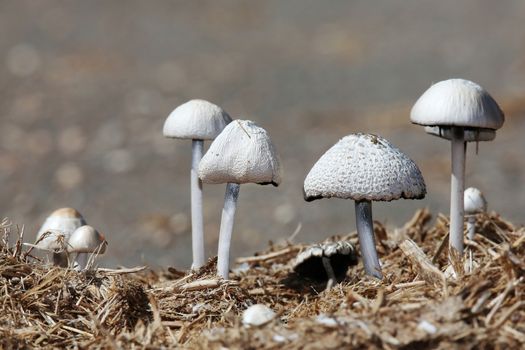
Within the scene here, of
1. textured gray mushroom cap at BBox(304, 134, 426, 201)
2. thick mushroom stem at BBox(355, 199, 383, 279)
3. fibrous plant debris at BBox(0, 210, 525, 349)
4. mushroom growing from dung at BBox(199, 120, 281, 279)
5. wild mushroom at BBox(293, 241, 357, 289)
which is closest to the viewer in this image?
fibrous plant debris at BBox(0, 210, 525, 349)

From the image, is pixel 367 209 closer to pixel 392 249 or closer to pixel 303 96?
pixel 392 249

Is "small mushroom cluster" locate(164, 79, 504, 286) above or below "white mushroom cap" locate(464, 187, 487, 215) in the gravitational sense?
above

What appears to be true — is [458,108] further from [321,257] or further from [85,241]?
[85,241]

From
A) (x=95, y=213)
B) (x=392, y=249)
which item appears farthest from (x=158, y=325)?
(x=95, y=213)

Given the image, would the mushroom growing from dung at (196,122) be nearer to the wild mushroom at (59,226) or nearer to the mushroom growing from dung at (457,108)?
the wild mushroom at (59,226)

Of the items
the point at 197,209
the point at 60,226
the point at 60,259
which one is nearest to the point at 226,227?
the point at 197,209

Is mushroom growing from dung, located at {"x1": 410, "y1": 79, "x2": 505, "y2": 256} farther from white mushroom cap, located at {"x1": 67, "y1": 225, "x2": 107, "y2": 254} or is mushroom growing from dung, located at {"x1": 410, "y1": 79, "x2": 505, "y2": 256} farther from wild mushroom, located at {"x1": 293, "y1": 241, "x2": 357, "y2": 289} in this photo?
white mushroom cap, located at {"x1": 67, "y1": 225, "x2": 107, "y2": 254}

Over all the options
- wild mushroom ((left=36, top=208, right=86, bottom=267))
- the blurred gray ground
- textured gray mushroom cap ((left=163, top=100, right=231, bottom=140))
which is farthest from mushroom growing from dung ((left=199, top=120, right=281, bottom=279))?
the blurred gray ground
